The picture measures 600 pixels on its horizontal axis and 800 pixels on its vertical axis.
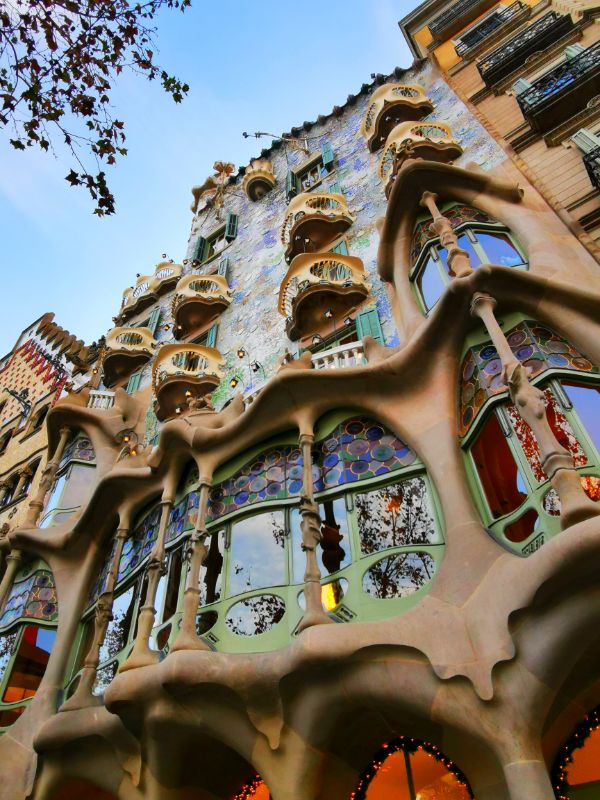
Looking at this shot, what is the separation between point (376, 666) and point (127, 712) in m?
3.40

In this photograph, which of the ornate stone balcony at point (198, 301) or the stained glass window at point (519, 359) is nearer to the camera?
the stained glass window at point (519, 359)

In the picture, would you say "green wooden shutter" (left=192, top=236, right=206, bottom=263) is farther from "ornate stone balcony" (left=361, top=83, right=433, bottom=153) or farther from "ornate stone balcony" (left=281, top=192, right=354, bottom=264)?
"ornate stone balcony" (left=361, top=83, right=433, bottom=153)

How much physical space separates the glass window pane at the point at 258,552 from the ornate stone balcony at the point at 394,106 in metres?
12.6

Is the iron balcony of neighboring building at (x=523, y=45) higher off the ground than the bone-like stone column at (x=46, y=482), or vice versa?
the iron balcony of neighboring building at (x=523, y=45)

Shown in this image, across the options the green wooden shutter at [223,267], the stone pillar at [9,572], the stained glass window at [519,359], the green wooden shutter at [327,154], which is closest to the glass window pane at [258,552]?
the stained glass window at [519,359]

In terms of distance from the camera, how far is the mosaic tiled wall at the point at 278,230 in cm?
1432

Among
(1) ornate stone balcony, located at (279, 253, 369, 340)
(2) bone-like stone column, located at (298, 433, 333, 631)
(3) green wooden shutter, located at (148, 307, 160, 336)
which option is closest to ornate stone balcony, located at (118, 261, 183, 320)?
(3) green wooden shutter, located at (148, 307, 160, 336)

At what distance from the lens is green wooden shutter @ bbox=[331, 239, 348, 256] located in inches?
592

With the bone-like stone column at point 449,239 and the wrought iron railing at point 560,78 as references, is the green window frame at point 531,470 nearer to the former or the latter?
the bone-like stone column at point 449,239

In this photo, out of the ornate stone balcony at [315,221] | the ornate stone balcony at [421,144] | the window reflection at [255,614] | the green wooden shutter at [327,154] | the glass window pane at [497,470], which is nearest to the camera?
the glass window pane at [497,470]

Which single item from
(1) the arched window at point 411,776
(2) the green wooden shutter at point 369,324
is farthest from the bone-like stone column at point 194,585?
(2) the green wooden shutter at point 369,324

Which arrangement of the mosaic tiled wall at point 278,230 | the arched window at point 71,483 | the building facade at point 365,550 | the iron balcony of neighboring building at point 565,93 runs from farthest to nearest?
the mosaic tiled wall at point 278,230
the arched window at point 71,483
the iron balcony of neighboring building at point 565,93
the building facade at point 365,550

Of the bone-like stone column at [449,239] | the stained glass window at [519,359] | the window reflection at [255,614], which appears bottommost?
the window reflection at [255,614]

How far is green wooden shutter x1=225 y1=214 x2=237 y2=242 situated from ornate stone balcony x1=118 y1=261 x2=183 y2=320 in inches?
98.9
